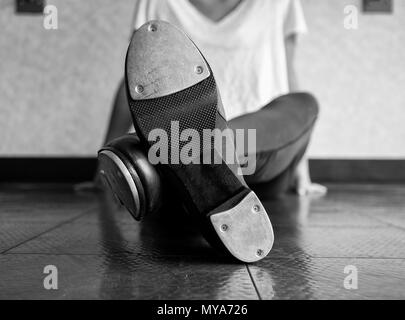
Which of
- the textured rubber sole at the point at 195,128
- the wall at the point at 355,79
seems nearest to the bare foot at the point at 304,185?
the wall at the point at 355,79

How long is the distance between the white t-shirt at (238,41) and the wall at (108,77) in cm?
112

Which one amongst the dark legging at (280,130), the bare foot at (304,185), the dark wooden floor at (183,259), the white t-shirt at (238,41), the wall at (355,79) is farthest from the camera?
the wall at (355,79)

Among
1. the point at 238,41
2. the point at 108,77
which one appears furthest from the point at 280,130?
the point at 108,77

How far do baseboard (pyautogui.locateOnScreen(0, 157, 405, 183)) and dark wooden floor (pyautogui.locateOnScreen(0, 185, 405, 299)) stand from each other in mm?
1352

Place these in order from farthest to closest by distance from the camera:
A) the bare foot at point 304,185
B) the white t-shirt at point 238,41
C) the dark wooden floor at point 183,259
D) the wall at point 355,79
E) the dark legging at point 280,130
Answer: the wall at point 355,79 → the bare foot at point 304,185 → the white t-shirt at point 238,41 → the dark legging at point 280,130 → the dark wooden floor at point 183,259

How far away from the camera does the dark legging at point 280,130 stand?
35.7 inches

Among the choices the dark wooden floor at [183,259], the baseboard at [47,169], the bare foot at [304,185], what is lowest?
the baseboard at [47,169]

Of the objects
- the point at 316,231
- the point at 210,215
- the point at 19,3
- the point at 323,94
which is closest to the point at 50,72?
the point at 19,3

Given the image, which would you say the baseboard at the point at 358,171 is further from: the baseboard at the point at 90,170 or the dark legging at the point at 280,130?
the dark legging at the point at 280,130

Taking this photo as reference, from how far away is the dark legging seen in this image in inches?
35.7

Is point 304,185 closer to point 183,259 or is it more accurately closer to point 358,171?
point 358,171

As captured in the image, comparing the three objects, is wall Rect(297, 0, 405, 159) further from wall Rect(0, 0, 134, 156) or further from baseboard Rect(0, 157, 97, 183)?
baseboard Rect(0, 157, 97, 183)

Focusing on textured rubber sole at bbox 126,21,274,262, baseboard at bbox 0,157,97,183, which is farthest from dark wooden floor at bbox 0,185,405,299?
baseboard at bbox 0,157,97,183
